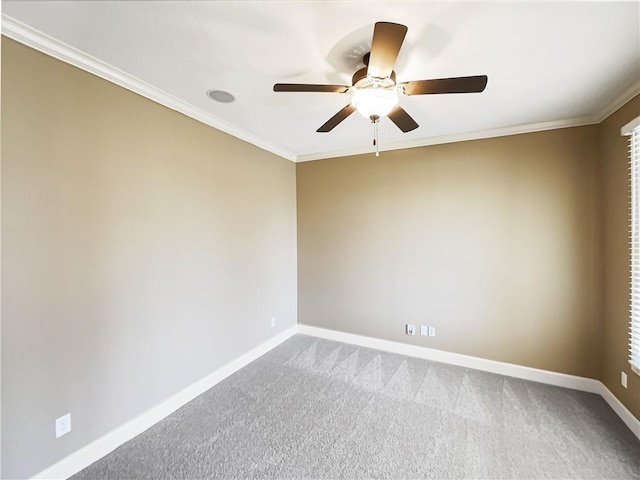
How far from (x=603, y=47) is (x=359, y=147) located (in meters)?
2.27

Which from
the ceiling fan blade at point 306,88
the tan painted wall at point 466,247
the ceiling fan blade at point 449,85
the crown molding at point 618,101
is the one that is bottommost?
the tan painted wall at point 466,247

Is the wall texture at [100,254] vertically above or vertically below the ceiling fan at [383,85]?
below

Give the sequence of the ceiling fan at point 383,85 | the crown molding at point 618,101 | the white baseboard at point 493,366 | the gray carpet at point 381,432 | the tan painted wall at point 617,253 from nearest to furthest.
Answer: the ceiling fan at point 383,85
the gray carpet at point 381,432
the crown molding at point 618,101
the tan painted wall at point 617,253
the white baseboard at point 493,366

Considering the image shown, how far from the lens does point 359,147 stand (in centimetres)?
352

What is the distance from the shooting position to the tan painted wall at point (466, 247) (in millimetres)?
2576

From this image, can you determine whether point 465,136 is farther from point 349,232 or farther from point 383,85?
point 383,85

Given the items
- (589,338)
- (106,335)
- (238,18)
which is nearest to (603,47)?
(238,18)

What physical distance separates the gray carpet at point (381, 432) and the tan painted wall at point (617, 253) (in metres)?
0.34

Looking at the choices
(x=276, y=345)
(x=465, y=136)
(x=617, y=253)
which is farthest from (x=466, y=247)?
(x=276, y=345)

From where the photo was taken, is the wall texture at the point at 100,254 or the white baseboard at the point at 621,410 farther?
the white baseboard at the point at 621,410

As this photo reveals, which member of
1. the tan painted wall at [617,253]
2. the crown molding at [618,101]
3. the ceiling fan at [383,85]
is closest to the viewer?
the ceiling fan at [383,85]

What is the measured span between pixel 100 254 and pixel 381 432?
95.2 inches

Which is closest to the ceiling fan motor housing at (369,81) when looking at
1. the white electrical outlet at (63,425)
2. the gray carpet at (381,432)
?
the gray carpet at (381,432)

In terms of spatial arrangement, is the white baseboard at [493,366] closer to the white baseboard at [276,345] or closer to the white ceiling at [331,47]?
the white baseboard at [276,345]
